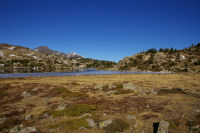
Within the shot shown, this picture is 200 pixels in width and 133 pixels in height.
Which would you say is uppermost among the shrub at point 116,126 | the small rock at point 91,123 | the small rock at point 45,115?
the small rock at point 91,123

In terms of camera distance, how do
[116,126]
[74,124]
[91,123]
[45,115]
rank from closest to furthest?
[74,124]
[116,126]
[91,123]
[45,115]

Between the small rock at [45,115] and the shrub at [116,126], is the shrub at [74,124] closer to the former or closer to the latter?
the shrub at [116,126]

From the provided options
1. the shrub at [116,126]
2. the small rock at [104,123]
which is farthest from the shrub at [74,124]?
the shrub at [116,126]

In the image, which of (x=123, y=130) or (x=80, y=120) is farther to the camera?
(x=80, y=120)

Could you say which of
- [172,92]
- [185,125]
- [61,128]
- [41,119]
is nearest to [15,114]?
[41,119]

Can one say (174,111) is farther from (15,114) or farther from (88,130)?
(15,114)

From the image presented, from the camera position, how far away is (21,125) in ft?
44.5

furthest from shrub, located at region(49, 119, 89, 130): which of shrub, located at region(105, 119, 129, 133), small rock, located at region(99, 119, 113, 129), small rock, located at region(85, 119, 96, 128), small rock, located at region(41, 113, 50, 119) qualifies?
small rock, located at region(41, 113, 50, 119)

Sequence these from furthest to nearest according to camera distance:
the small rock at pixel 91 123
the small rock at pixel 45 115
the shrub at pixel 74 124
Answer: the small rock at pixel 45 115 → the small rock at pixel 91 123 → the shrub at pixel 74 124

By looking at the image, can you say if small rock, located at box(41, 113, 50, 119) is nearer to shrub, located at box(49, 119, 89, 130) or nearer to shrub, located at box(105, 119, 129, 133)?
shrub, located at box(49, 119, 89, 130)

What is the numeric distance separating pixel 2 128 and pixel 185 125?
62.4 feet

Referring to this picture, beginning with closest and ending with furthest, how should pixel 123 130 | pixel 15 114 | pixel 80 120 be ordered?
pixel 123 130 → pixel 80 120 → pixel 15 114

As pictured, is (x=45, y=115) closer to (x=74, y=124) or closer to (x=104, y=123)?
(x=74, y=124)

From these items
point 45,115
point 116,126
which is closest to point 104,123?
point 116,126
